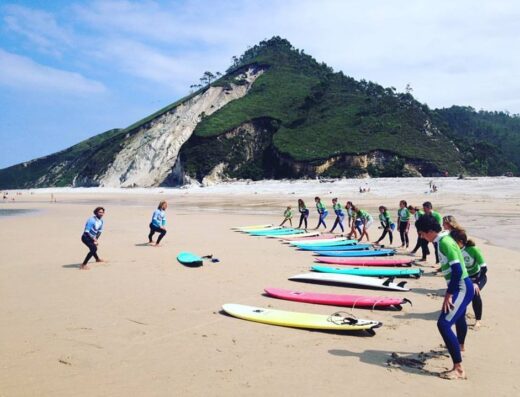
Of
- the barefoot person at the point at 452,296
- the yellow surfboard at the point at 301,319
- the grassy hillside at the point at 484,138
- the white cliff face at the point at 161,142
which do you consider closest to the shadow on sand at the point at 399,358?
Answer: the barefoot person at the point at 452,296

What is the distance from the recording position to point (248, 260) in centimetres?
1096

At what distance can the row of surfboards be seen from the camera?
586 centimetres

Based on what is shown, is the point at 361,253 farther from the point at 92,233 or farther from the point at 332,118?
the point at 332,118

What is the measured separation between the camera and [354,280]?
27.9 ft

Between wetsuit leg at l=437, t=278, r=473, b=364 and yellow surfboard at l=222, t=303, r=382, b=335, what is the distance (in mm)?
1227

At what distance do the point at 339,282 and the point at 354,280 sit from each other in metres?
0.30

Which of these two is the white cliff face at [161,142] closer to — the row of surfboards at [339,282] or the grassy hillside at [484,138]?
the grassy hillside at [484,138]

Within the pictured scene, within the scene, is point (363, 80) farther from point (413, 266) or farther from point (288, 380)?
point (288, 380)

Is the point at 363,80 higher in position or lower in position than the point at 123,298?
higher

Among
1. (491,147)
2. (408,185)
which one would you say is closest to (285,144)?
(408,185)

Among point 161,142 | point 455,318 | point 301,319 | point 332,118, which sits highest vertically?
point 332,118

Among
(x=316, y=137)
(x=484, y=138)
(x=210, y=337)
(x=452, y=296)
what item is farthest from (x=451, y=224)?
(x=484, y=138)

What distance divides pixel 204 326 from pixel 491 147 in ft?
259

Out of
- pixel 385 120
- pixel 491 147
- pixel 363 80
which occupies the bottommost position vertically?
pixel 491 147
